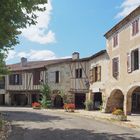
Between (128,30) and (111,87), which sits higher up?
(128,30)

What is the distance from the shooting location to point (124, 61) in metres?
31.8

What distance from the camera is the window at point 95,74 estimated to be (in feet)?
126

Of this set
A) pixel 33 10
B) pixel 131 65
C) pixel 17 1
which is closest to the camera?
pixel 17 1

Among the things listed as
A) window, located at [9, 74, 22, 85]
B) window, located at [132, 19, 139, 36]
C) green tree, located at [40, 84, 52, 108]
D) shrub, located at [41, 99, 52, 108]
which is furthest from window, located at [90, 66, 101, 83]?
window, located at [9, 74, 22, 85]

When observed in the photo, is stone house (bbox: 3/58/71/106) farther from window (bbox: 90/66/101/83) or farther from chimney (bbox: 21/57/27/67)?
window (bbox: 90/66/101/83)

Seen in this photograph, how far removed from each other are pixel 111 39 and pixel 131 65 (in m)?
5.61

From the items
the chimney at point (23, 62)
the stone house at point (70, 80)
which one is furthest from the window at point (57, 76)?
the chimney at point (23, 62)

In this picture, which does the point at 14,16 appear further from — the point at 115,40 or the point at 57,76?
the point at 57,76

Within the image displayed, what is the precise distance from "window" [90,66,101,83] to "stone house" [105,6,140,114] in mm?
2593

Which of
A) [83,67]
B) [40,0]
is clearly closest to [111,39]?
[83,67]

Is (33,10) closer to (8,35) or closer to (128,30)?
(8,35)

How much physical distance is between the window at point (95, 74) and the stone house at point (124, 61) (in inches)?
102

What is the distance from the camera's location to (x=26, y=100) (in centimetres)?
5356

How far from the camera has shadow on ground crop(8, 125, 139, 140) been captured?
53.9 ft
